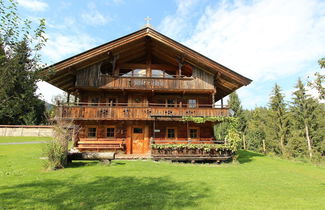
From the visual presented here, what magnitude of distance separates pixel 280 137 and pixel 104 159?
1120 inches

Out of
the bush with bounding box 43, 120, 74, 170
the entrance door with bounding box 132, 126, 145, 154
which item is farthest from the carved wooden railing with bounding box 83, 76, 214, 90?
the bush with bounding box 43, 120, 74, 170

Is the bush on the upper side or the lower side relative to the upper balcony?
lower

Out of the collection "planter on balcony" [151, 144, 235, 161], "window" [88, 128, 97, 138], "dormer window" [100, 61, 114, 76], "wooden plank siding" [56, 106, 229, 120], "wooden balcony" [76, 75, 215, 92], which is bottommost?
"planter on balcony" [151, 144, 235, 161]

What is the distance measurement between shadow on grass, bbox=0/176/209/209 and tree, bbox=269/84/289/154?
2762 centimetres

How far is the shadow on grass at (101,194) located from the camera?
5109mm

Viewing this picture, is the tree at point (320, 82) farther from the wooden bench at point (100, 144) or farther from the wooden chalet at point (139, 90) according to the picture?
the wooden bench at point (100, 144)

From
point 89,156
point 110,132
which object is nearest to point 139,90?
point 110,132

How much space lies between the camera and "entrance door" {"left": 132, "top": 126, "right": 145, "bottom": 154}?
17.4 meters

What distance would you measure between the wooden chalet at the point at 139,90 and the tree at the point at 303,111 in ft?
65.5

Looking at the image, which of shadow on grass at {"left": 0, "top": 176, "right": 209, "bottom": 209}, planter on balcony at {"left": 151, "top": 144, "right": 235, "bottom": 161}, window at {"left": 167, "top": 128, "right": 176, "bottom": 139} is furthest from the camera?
window at {"left": 167, "top": 128, "right": 176, "bottom": 139}

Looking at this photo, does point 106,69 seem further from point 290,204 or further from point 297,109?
point 297,109

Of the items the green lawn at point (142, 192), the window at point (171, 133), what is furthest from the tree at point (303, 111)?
the green lawn at point (142, 192)

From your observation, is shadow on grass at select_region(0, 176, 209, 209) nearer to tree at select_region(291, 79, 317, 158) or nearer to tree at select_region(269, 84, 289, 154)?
tree at select_region(269, 84, 289, 154)

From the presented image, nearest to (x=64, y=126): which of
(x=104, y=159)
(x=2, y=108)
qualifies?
(x=104, y=159)
